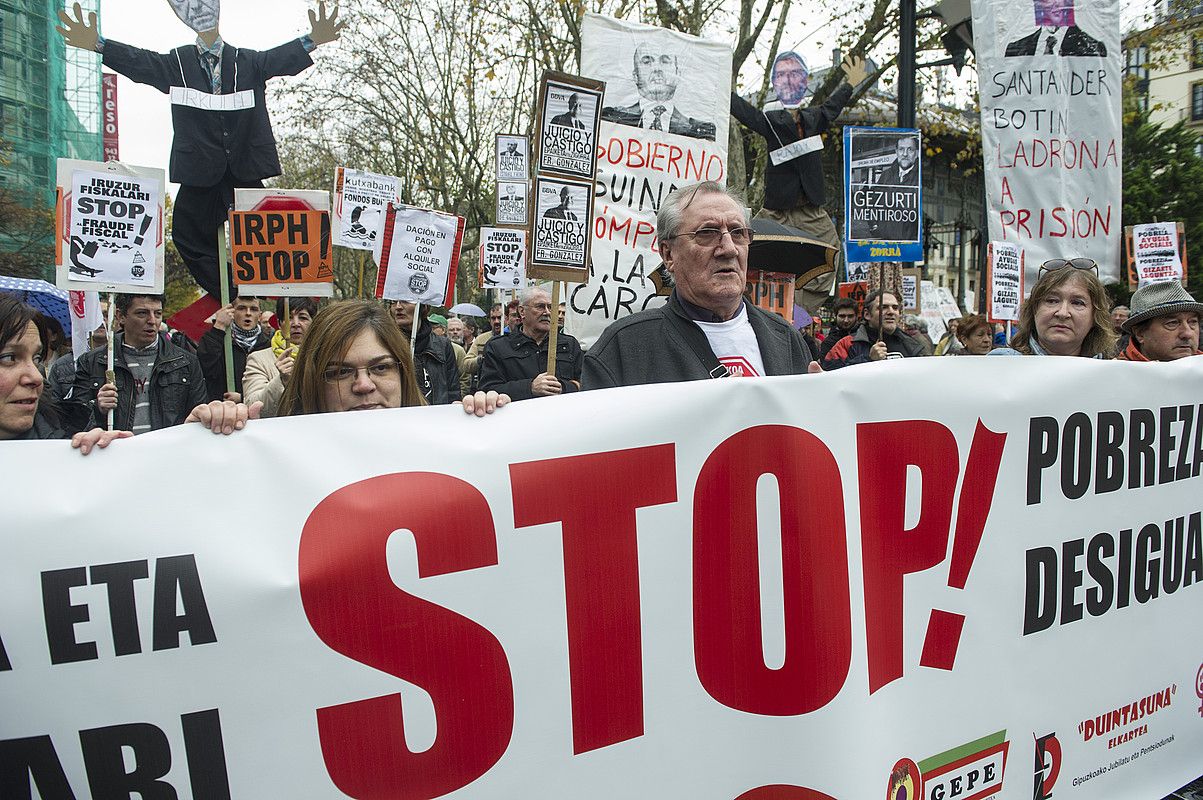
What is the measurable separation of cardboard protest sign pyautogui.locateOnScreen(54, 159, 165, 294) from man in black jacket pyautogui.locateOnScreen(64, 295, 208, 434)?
0.40 metres

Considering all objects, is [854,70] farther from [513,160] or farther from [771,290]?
[513,160]

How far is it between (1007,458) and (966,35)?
6408mm

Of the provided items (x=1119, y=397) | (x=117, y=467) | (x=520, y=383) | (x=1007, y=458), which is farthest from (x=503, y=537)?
(x=520, y=383)

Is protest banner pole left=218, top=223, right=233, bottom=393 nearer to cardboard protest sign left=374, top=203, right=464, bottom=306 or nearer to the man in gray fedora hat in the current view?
cardboard protest sign left=374, top=203, right=464, bottom=306

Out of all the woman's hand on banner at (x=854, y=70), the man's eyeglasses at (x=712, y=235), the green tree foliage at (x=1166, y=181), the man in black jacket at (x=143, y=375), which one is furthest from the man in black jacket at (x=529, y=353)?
the green tree foliage at (x=1166, y=181)

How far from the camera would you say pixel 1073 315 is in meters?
3.25

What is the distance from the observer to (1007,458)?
246 cm

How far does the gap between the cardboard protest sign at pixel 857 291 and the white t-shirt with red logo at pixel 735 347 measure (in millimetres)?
5211

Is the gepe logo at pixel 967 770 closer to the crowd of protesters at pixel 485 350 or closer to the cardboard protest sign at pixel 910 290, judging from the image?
the crowd of protesters at pixel 485 350

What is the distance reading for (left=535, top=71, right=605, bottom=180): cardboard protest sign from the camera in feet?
12.1

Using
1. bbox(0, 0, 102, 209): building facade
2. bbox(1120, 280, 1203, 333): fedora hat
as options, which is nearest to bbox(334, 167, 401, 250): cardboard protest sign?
bbox(1120, 280, 1203, 333): fedora hat

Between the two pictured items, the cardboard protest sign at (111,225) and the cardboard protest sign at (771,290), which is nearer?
the cardboard protest sign at (111,225)

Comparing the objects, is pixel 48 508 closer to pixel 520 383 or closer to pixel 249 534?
pixel 249 534

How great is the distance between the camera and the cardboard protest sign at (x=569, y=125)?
3684 mm
